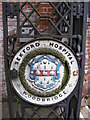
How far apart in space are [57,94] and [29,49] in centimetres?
55

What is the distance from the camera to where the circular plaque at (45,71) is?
1904 mm

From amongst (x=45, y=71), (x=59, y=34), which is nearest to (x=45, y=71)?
(x=45, y=71)

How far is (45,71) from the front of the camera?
1.93 meters

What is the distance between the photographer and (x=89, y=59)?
316 cm

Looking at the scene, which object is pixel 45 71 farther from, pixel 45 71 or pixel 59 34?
pixel 59 34

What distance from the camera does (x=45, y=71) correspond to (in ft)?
6.34

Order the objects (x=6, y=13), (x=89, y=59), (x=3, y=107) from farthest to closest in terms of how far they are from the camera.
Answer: (x=89, y=59) → (x=3, y=107) → (x=6, y=13)

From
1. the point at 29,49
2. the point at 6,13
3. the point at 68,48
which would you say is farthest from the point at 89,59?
the point at 6,13

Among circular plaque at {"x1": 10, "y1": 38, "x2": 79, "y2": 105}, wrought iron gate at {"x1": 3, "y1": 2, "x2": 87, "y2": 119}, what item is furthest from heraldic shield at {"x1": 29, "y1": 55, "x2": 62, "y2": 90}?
wrought iron gate at {"x1": 3, "y1": 2, "x2": 87, "y2": 119}

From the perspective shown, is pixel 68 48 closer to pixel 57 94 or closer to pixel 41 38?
pixel 41 38

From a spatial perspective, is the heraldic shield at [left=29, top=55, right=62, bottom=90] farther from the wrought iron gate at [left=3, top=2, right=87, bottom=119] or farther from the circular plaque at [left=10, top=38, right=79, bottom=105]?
the wrought iron gate at [left=3, top=2, right=87, bottom=119]

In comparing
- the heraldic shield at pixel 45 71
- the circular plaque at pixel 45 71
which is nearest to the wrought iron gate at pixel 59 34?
the circular plaque at pixel 45 71

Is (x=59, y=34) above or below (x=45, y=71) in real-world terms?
above

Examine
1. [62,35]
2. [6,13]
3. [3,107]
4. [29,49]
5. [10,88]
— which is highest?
[6,13]
